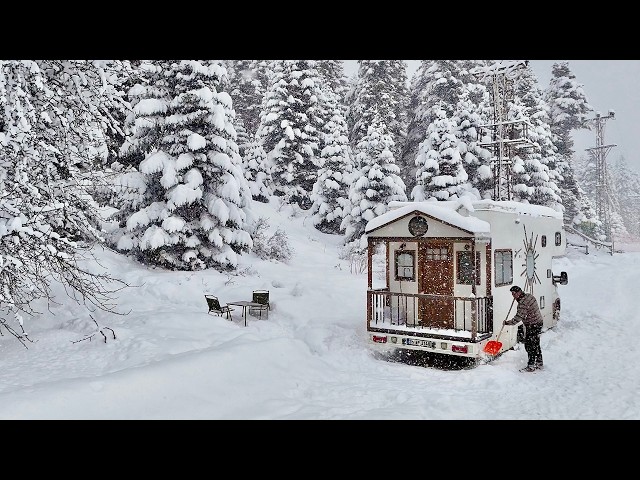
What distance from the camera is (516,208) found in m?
11.1

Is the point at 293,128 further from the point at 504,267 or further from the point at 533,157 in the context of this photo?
the point at 504,267

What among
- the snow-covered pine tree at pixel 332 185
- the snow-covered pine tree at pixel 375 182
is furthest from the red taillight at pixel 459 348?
the snow-covered pine tree at pixel 332 185

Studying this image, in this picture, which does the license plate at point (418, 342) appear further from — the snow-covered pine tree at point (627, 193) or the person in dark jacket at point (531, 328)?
the snow-covered pine tree at point (627, 193)

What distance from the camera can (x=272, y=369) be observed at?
26.8 ft

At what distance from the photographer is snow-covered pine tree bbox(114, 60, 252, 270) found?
600 inches

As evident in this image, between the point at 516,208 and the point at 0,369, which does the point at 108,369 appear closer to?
the point at 0,369

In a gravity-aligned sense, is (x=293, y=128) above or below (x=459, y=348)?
above

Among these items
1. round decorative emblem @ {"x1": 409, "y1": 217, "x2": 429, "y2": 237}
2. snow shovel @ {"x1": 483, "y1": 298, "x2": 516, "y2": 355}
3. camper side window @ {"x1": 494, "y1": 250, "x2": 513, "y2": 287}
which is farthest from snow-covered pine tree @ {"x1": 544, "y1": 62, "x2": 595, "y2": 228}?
snow shovel @ {"x1": 483, "y1": 298, "x2": 516, "y2": 355}

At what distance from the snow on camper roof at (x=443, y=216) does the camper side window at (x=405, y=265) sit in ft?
3.68

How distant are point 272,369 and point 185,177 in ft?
31.2

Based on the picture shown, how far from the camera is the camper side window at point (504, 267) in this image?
10008 millimetres

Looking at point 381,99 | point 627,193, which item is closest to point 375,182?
point 381,99
